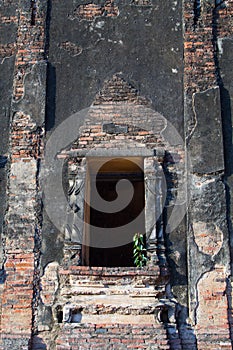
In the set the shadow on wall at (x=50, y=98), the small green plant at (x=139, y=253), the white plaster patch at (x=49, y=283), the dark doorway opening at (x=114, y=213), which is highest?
the shadow on wall at (x=50, y=98)

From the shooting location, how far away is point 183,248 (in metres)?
6.71

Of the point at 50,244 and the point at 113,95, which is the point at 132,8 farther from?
the point at 50,244

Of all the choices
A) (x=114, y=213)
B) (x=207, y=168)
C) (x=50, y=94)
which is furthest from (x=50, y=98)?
(x=114, y=213)

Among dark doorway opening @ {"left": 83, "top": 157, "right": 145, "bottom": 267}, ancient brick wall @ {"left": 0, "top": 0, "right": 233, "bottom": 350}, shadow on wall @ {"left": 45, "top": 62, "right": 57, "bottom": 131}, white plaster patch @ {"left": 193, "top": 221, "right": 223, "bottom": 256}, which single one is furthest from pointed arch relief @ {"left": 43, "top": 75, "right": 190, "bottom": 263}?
dark doorway opening @ {"left": 83, "top": 157, "right": 145, "bottom": 267}

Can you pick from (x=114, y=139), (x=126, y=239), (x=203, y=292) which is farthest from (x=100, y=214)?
(x=203, y=292)

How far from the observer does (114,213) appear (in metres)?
9.57

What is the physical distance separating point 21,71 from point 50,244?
7.67ft

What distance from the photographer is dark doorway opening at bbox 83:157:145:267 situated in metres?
8.27

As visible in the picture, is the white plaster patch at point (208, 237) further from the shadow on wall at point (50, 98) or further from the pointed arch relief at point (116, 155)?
the shadow on wall at point (50, 98)

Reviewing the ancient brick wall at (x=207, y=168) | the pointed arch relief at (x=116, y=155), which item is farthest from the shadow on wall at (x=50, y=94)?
the ancient brick wall at (x=207, y=168)

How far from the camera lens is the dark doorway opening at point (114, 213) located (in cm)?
827

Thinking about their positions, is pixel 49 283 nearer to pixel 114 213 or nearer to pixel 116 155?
pixel 116 155

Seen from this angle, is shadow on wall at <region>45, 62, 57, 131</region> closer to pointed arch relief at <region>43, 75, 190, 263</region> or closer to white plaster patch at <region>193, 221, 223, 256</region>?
pointed arch relief at <region>43, 75, 190, 263</region>

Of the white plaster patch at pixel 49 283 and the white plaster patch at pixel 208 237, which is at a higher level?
the white plaster patch at pixel 208 237
